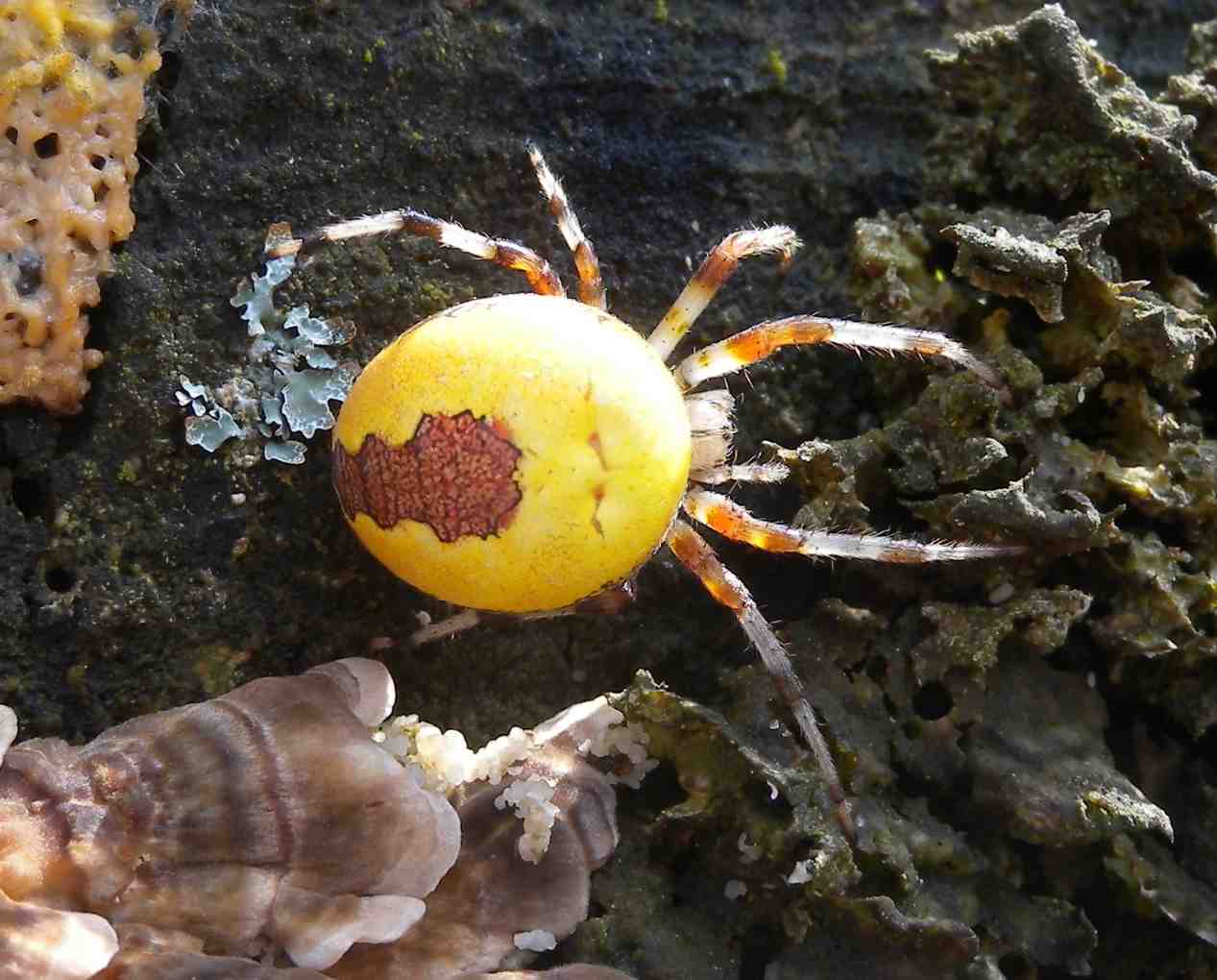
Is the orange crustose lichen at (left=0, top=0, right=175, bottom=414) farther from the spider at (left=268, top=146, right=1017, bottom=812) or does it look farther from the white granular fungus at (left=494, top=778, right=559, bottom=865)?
the white granular fungus at (left=494, top=778, right=559, bottom=865)

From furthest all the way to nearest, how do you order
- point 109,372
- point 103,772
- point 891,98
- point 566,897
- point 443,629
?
point 891,98 → point 443,629 → point 109,372 → point 566,897 → point 103,772

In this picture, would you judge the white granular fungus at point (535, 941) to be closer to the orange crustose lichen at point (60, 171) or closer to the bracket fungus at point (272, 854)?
the bracket fungus at point (272, 854)

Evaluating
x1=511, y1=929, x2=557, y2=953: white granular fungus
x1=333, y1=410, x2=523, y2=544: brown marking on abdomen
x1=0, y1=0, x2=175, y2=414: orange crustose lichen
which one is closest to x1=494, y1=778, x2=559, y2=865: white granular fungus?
x1=511, y1=929, x2=557, y2=953: white granular fungus

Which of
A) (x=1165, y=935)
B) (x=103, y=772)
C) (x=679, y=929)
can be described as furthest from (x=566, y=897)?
(x=1165, y=935)

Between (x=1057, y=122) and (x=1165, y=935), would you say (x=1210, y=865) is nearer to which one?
(x=1165, y=935)

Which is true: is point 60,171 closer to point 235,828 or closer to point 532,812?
point 235,828
